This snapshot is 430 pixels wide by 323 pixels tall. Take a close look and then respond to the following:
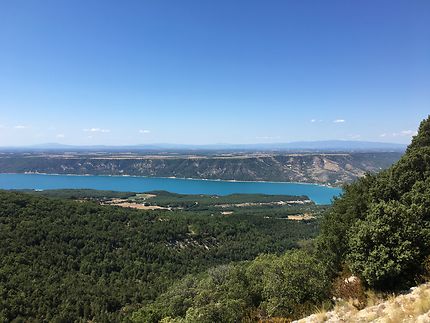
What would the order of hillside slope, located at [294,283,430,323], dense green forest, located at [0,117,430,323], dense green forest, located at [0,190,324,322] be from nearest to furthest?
hillside slope, located at [294,283,430,323] → dense green forest, located at [0,117,430,323] → dense green forest, located at [0,190,324,322]

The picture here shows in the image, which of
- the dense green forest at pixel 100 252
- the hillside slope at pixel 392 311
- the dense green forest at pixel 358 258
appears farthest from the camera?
the dense green forest at pixel 100 252

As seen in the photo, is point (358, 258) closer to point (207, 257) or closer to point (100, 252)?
point (100, 252)

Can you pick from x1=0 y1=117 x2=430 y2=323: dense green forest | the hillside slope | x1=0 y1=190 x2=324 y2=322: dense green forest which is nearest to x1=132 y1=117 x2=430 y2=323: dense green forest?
x1=0 y1=117 x2=430 y2=323: dense green forest

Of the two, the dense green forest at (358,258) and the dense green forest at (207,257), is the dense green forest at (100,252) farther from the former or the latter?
the dense green forest at (358,258)

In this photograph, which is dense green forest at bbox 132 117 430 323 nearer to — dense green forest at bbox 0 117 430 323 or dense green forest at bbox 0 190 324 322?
dense green forest at bbox 0 117 430 323

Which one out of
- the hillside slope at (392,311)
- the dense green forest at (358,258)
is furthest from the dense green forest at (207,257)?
the hillside slope at (392,311)

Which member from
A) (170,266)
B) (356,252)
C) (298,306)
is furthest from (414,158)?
(170,266)
